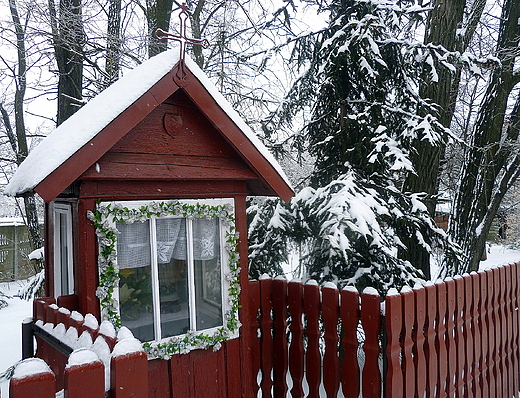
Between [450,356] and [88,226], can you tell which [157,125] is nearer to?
[88,226]

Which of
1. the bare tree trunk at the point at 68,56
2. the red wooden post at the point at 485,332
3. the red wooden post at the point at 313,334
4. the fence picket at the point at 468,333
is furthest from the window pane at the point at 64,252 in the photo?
the bare tree trunk at the point at 68,56

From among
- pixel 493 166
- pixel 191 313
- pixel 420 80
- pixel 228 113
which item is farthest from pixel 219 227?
pixel 493 166

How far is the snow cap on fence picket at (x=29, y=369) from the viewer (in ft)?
4.20

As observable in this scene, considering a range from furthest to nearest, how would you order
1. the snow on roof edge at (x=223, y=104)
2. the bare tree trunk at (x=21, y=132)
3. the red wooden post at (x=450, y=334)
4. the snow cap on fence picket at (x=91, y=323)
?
the bare tree trunk at (x=21, y=132) → the red wooden post at (x=450, y=334) → the snow on roof edge at (x=223, y=104) → the snow cap on fence picket at (x=91, y=323)

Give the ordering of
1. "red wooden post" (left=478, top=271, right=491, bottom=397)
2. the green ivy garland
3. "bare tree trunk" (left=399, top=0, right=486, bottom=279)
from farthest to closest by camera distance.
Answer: "bare tree trunk" (left=399, top=0, right=486, bottom=279) < "red wooden post" (left=478, top=271, right=491, bottom=397) < the green ivy garland

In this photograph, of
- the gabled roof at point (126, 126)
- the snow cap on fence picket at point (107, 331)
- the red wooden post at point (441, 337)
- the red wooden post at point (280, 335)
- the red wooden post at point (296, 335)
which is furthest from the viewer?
the red wooden post at point (280, 335)

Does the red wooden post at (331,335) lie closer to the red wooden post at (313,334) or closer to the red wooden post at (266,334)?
the red wooden post at (313,334)

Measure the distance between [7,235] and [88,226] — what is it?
1513 centimetres

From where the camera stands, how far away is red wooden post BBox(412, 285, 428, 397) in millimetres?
2959

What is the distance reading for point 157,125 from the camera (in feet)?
9.44

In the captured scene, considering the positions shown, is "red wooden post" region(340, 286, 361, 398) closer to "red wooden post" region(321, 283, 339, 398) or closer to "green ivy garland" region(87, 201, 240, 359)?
"red wooden post" region(321, 283, 339, 398)

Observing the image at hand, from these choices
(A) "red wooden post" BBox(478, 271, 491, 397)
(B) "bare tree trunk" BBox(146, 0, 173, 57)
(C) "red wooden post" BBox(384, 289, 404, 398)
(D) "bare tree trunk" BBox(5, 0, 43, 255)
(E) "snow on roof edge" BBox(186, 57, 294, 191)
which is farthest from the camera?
(D) "bare tree trunk" BBox(5, 0, 43, 255)

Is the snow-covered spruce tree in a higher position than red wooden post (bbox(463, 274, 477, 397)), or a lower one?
higher

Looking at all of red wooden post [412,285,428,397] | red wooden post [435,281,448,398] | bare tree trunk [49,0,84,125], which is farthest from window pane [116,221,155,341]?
bare tree trunk [49,0,84,125]
